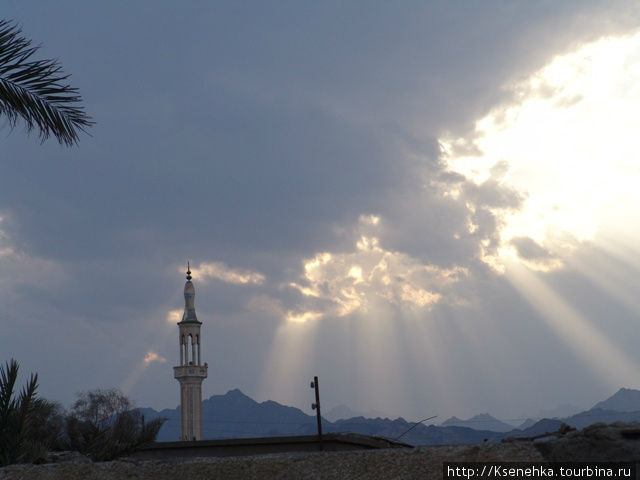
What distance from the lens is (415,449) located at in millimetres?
2799

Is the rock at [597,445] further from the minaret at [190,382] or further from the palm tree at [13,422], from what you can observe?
Answer: the minaret at [190,382]

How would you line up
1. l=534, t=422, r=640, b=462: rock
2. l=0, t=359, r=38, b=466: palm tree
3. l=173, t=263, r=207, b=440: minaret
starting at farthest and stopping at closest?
l=173, t=263, r=207, b=440: minaret < l=0, t=359, r=38, b=466: palm tree < l=534, t=422, r=640, b=462: rock

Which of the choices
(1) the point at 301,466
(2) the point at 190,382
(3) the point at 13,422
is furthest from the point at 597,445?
(2) the point at 190,382

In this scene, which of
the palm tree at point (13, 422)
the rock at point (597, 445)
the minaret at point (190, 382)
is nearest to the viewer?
the rock at point (597, 445)

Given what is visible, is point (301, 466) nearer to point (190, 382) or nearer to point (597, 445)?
point (597, 445)

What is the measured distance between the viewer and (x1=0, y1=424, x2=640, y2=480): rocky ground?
2691mm

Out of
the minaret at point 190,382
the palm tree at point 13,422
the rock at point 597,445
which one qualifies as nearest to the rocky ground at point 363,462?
the rock at point 597,445

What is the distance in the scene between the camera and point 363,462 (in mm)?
2775

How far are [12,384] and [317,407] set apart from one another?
2867 cm

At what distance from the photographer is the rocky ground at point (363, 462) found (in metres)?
2.69

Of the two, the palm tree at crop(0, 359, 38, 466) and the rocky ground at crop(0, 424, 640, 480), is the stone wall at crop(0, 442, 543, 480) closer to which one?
the rocky ground at crop(0, 424, 640, 480)

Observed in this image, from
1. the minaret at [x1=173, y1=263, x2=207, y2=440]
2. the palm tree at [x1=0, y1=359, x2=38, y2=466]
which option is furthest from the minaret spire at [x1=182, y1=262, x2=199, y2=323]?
the palm tree at [x1=0, y1=359, x2=38, y2=466]

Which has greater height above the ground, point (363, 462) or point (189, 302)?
point (189, 302)

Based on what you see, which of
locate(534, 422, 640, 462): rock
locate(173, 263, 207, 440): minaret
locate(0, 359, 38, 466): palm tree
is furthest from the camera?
locate(173, 263, 207, 440): minaret
